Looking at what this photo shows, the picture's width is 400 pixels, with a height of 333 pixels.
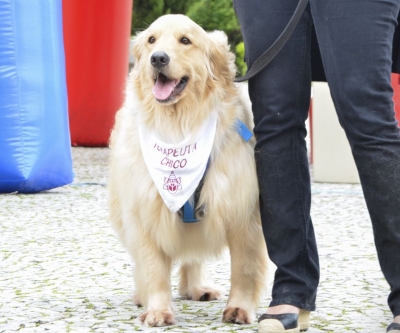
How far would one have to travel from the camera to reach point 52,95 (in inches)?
295

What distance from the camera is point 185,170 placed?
11.4 feet

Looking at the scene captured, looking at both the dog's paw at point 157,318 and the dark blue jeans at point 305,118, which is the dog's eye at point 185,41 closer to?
the dark blue jeans at point 305,118

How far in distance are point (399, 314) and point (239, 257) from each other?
78 centimetres

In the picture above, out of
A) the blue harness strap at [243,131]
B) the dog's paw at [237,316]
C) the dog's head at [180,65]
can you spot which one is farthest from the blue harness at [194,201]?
the dog's paw at [237,316]

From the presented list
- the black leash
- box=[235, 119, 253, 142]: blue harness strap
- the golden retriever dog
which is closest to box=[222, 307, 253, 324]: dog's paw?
the golden retriever dog

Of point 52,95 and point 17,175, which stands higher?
point 52,95

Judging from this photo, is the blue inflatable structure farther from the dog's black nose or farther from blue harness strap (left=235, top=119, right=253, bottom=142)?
blue harness strap (left=235, top=119, right=253, bottom=142)

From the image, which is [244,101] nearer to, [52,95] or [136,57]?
[136,57]

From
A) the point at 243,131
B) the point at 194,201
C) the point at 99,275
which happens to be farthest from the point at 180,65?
the point at 99,275

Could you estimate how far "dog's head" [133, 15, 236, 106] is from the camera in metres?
3.52

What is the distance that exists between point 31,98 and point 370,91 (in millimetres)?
4856

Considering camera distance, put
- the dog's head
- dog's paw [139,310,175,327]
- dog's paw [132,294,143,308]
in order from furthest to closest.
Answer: dog's paw [132,294,143,308] → the dog's head → dog's paw [139,310,175,327]

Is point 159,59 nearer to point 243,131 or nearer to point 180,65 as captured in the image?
point 180,65

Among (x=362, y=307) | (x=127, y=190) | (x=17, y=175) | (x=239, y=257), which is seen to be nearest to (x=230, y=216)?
(x=239, y=257)
